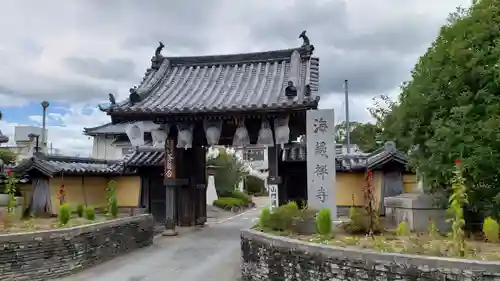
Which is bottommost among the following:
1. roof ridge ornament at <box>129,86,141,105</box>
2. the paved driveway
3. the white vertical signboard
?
the paved driveway

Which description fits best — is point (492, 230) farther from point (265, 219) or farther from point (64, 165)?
point (64, 165)

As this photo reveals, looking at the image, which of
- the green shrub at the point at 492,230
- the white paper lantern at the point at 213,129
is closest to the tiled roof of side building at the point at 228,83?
the white paper lantern at the point at 213,129

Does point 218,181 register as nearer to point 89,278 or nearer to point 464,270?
point 89,278

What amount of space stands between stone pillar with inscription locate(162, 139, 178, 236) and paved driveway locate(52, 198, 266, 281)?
30.1 inches

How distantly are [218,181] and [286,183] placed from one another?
56.4ft

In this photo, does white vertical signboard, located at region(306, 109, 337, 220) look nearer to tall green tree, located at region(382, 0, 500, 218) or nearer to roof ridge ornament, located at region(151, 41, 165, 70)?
tall green tree, located at region(382, 0, 500, 218)

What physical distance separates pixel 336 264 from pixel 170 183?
944 cm

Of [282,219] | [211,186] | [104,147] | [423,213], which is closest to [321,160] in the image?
[282,219]

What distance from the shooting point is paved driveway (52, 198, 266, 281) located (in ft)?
30.0

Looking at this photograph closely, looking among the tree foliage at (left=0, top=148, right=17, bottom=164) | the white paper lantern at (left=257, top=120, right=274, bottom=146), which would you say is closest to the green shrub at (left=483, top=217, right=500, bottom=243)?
the white paper lantern at (left=257, top=120, right=274, bottom=146)

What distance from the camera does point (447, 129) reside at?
720 centimetres

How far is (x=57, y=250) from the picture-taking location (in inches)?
356

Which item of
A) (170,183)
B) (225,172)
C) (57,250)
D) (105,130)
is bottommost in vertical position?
(57,250)

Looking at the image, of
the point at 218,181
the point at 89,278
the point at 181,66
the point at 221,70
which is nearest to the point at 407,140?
the point at 89,278
